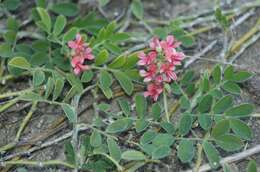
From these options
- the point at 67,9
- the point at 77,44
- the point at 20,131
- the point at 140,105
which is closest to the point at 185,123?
the point at 140,105

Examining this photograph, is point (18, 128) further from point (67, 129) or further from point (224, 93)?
point (224, 93)

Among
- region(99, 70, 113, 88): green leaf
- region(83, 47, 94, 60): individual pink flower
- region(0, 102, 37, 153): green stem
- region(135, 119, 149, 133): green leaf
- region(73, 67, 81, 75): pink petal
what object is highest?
region(83, 47, 94, 60): individual pink flower

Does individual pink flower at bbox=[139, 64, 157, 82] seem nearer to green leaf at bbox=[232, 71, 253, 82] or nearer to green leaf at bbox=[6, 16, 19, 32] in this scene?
green leaf at bbox=[232, 71, 253, 82]

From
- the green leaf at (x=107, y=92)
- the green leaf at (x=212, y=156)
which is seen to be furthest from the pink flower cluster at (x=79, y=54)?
the green leaf at (x=212, y=156)

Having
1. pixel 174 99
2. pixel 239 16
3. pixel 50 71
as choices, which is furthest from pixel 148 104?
pixel 239 16

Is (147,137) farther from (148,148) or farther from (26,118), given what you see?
(26,118)

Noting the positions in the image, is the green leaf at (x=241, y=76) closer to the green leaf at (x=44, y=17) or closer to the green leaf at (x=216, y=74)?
the green leaf at (x=216, y=74)

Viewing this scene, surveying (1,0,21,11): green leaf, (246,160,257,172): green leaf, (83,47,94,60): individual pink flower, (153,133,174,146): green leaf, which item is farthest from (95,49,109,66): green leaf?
(246,160,257,172): green leaf
